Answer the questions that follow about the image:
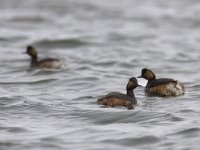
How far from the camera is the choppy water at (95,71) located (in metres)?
11.0

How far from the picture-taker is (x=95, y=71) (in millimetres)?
17922

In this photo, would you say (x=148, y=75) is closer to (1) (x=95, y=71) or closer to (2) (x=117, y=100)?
(2) (x=117, y=100)

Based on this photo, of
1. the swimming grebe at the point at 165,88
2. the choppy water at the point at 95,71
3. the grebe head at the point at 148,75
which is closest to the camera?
the choppy water at the point at 95,71

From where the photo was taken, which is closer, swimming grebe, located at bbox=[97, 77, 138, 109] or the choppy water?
the choppy water

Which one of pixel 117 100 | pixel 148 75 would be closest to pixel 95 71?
pixel 148 75

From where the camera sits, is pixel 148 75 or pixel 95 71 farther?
pixel 95 71

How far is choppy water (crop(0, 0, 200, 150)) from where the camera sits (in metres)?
11.0

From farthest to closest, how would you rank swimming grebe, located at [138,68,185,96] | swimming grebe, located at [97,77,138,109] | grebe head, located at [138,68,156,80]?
grebe head, located at [138,68,156,80]
swimming grebe, located at [138,68,185,96]
swimming grebe, located at [97,77,138,109]

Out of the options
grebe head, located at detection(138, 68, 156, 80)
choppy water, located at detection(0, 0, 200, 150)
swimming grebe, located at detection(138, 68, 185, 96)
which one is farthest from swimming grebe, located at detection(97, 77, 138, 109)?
grebe head, located at detection(138, 68, 156, 80)

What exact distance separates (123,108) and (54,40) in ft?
33.8

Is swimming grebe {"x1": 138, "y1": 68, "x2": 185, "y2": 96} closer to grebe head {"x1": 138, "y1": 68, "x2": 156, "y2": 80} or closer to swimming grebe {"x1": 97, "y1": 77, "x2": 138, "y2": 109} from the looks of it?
grebe head {"x1": 138, "y1": 68, "x2": 156, "y2": 80}

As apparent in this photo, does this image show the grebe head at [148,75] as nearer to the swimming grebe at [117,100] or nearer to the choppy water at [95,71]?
the choppy water at [95,71]

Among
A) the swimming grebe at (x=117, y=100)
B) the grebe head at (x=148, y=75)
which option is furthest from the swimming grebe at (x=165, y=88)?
the swimming grebe at (x=117, y=100)

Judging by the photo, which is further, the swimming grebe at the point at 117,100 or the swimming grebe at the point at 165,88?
the swimming grebe at the point at 165,88
